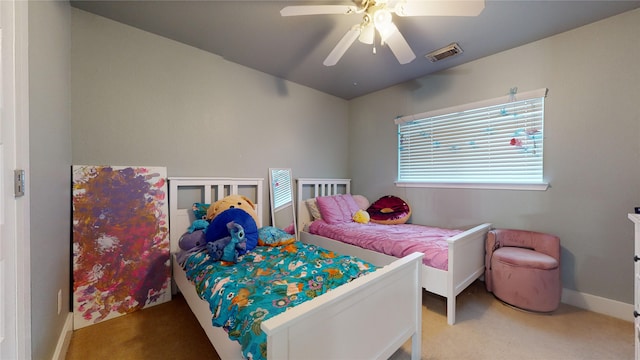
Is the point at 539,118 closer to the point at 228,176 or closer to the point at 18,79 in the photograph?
the point at 228,176

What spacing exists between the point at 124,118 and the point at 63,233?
1.01 metres

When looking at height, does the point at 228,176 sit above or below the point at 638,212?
above

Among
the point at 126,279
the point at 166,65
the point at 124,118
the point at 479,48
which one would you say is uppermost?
the point at 479,48

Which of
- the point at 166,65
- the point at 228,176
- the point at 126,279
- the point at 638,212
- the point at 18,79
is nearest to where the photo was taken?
the point at 18,79

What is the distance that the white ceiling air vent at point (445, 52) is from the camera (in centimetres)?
237

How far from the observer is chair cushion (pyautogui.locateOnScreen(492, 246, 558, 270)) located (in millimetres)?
1938

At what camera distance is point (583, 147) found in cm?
212

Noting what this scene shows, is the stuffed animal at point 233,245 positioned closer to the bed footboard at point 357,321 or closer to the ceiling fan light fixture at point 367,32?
the bed footboard at point 357,321

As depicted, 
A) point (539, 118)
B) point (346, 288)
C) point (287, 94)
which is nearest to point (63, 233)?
point (346, 288)

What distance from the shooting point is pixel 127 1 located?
1809 millimetres

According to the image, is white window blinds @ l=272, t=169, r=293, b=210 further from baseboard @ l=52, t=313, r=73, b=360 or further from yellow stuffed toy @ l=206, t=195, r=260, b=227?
baseboard @ l=52, t=313, r=73, b=360

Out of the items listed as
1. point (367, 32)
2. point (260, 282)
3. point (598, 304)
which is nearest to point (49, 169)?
point (260, 282)

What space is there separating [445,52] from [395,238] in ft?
6.41

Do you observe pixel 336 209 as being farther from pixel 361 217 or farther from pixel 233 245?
pixel 233 245
